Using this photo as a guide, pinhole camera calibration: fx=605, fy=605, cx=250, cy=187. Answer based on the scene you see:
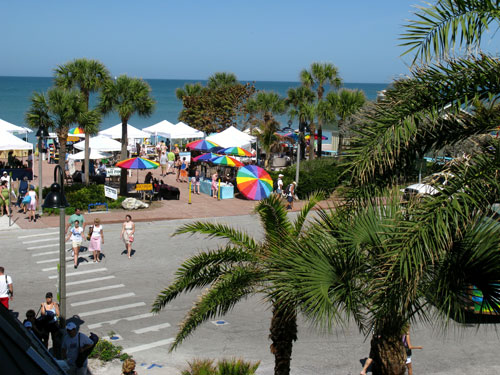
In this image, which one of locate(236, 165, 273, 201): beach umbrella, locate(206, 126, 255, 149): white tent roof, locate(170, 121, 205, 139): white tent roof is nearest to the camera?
locate(236, 165, 273, 201): beach umbrella

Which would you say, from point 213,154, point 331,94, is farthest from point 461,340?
point 331,94

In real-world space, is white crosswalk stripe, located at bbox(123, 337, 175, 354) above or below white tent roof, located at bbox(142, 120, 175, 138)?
below

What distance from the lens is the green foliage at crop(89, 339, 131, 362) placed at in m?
11.5

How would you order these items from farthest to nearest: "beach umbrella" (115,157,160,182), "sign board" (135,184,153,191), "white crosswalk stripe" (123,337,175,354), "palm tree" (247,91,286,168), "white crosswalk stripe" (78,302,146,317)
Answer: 1. "palm tree" (247,91,286,168)
2. "sign board" (135,184,153,191)
3. "beach umbrella" (115,157,160,182)
4. "white crosswalk stripe" (78,302,146,317)
5. "white crosswalk stripe" (123,337,175,354)

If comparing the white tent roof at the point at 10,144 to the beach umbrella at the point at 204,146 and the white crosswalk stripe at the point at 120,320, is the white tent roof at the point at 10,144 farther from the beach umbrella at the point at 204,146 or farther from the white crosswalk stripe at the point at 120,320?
the white crosswalk stripe at the point at 120,320

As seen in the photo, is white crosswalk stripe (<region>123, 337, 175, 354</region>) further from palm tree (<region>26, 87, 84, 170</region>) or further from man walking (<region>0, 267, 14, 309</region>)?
palm tree (<region>26, 87, 84, 170</region>)

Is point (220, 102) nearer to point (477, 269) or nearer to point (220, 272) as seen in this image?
point (220, 272)

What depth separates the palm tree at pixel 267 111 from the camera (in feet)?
114

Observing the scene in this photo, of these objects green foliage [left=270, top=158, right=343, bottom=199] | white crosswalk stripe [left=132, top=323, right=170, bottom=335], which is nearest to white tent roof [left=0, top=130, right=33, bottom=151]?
green foliage [left=270, top=158, right=343, bottom=199]

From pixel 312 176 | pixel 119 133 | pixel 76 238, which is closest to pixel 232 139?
pixel 312 176

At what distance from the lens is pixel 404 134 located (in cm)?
683

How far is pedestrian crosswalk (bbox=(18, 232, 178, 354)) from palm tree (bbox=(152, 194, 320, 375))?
3255 millimetres

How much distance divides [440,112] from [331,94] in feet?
110

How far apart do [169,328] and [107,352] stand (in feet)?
6.18
